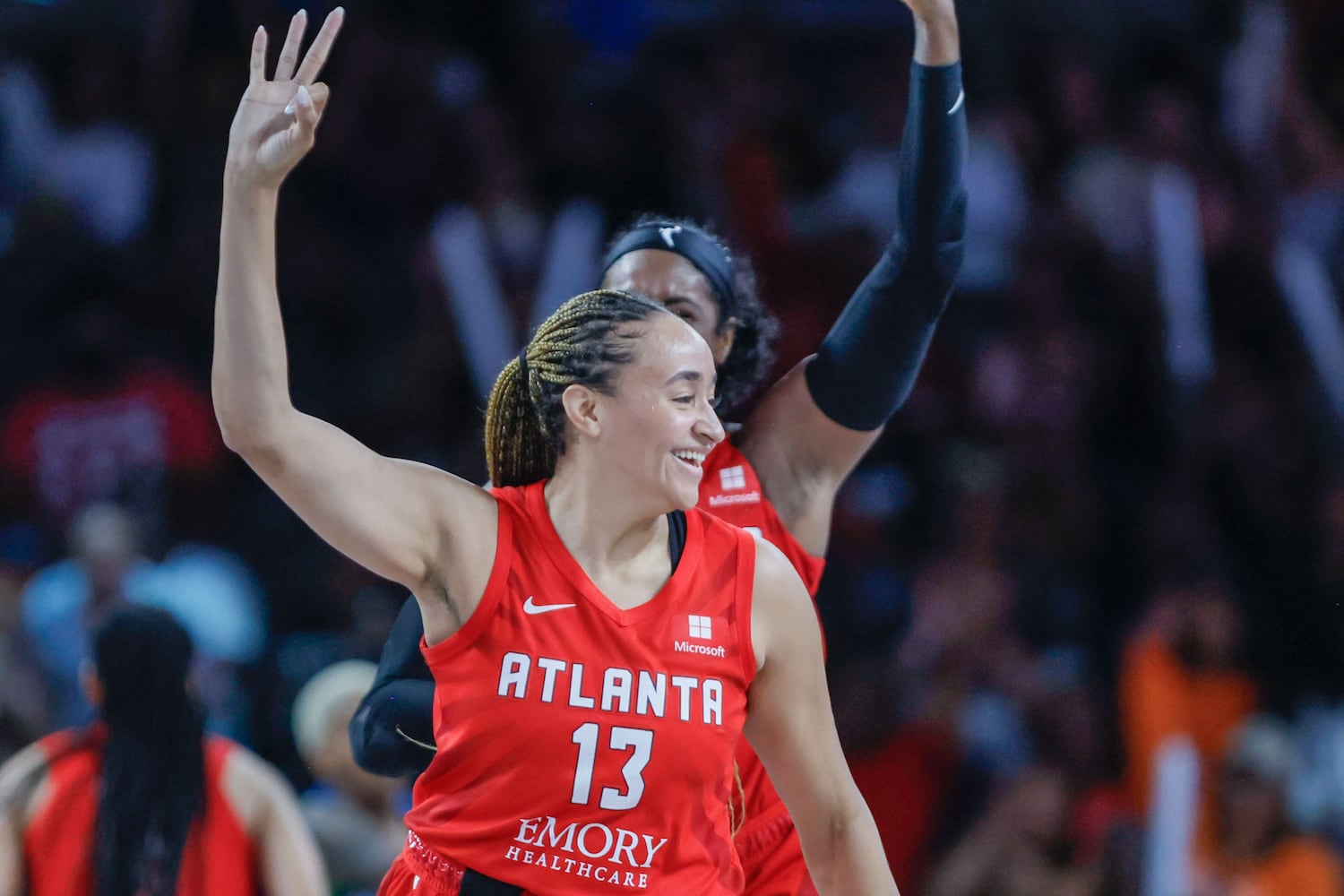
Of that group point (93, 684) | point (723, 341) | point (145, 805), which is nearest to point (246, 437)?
point (723, 341)

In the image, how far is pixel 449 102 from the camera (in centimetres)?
711

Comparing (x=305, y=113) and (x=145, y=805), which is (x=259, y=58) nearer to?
(x=305, y=113)

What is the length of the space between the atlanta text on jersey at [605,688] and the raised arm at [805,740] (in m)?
0.15

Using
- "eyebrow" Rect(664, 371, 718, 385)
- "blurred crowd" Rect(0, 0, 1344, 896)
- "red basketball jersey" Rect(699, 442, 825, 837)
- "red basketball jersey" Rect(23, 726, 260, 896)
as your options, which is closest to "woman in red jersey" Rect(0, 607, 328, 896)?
"red basketball jersey" Rect(23, 726, 260, 896)

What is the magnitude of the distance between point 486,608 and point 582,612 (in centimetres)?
13

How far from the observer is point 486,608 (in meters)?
2.30

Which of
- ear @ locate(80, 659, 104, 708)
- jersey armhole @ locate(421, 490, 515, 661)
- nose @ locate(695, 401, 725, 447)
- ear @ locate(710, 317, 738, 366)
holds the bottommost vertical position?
jersey armhole @ locate(421, 490, 515, 661)

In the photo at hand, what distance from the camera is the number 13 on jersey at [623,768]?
89.8 inches

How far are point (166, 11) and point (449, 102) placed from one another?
123cm

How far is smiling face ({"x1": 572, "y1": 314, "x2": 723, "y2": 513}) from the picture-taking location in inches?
94.2

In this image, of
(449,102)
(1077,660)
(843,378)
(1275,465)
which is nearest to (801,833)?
(843,378)

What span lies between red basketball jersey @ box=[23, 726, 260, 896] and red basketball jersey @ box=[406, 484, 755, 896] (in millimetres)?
1537

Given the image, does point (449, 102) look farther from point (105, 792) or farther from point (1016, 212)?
point (105, 792)

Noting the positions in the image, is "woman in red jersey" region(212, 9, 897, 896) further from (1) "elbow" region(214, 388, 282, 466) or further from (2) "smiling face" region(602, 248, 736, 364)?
(2) "smiling face" region(602, 248, 736, 364)
